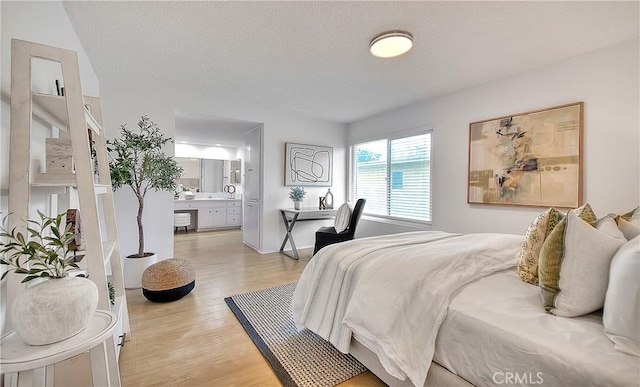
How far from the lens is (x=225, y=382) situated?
1.48m

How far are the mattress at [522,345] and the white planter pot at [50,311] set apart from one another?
138 centimetres

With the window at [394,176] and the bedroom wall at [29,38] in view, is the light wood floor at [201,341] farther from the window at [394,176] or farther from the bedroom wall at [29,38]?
the window at [394,176]

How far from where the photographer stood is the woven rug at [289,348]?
1511 mm

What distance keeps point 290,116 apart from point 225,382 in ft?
12.3

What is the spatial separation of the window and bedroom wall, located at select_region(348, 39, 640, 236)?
8.6 inches

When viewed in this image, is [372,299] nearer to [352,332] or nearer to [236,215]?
[352,332]

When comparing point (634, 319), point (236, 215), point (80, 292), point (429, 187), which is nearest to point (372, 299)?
point (634, 319)

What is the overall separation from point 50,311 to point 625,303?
1.81 metres

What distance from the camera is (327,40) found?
Answer: 7.13 ft

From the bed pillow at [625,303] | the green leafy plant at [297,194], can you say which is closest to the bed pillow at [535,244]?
the bed pillow at [625,303]

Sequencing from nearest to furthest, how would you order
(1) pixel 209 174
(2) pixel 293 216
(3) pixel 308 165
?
(2) pixel 293 216
(3) pixel 308 165
(1) pixel 209 174

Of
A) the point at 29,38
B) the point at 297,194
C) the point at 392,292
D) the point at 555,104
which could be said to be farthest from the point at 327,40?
the point at 297,194

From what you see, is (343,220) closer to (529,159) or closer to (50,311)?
(529,159)

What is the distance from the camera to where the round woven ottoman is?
2426mm
